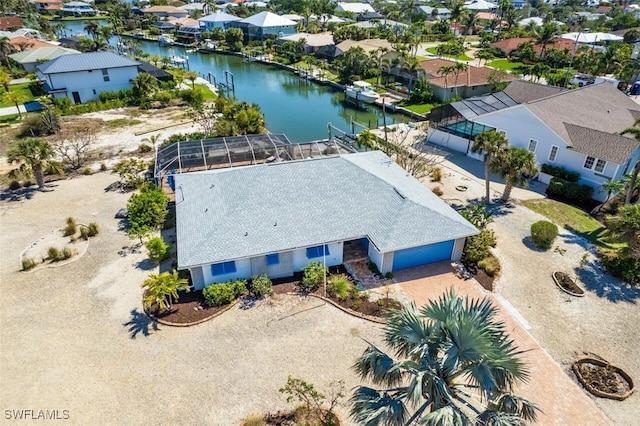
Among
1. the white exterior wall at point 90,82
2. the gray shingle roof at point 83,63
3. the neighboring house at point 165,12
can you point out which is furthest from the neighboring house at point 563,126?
the neighboring house at point 165,12

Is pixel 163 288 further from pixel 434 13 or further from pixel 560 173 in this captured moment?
pixel 434 13

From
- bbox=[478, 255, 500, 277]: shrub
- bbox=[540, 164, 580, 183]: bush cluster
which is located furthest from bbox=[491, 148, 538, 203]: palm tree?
bbox=[478, 255, 500, 277]: shrub

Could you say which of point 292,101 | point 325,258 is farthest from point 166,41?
point 325,258

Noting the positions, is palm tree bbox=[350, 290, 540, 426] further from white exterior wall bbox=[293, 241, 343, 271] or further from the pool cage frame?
the pool cage frame

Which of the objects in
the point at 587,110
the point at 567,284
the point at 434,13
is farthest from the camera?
the point at 434,13

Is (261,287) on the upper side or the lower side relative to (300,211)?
lower

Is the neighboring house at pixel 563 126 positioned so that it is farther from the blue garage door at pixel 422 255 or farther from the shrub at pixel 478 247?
the blue garage door at pixel 422 255

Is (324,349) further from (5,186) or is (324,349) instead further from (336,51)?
(336,51)
